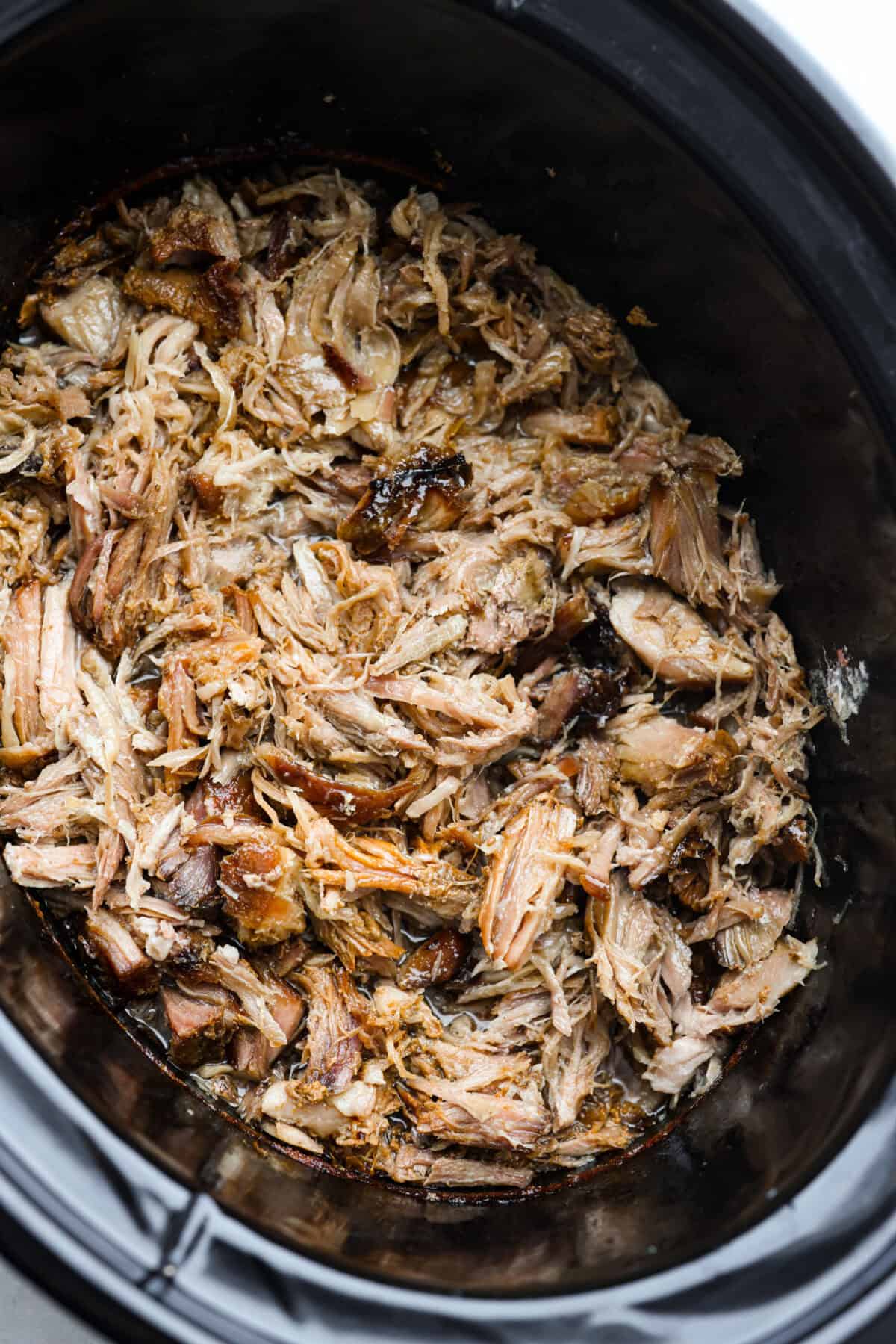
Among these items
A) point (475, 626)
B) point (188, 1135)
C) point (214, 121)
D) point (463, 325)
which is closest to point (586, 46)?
point (463, 325)

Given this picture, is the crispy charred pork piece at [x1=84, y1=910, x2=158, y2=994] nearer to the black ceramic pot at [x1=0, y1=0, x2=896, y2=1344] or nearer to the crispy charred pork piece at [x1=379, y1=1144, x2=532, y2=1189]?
the black ceramic pot at [x1=0, y1=0, x2=896, y2=1344]

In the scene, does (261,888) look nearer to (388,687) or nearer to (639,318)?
A: (388,687)

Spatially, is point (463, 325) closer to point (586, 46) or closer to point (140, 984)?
point (586, 46)

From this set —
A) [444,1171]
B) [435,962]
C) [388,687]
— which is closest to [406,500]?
[388,687]

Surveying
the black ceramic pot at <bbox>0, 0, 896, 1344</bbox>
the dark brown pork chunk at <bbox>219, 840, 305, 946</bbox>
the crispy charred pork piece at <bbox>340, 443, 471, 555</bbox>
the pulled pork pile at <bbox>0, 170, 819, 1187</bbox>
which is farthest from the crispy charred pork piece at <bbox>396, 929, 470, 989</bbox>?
the crispy charred pork piece at <bbox>340, 443, 471, 555</bbox>

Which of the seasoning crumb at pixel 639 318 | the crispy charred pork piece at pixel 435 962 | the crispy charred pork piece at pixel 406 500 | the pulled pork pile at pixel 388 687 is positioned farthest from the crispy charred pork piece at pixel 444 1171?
the seasoning crumb at pixel 639 318

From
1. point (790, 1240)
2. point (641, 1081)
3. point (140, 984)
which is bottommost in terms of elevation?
point (140, 984)

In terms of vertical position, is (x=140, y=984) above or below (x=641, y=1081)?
below
